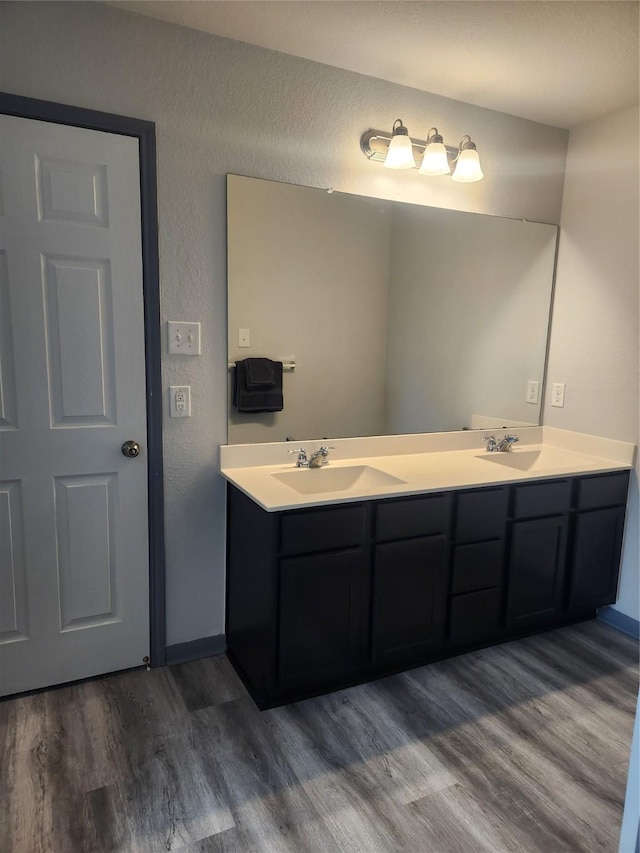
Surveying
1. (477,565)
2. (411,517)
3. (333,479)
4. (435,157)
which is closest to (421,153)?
(435,157)

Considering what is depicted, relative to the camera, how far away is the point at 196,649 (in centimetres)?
232

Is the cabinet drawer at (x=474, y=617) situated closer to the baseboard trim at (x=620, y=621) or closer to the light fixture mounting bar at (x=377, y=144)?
the baseboard trim at (x=620, y=621)

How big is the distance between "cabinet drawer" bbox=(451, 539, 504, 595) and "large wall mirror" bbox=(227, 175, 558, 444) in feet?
2.16

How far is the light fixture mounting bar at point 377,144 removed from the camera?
7.60 feet

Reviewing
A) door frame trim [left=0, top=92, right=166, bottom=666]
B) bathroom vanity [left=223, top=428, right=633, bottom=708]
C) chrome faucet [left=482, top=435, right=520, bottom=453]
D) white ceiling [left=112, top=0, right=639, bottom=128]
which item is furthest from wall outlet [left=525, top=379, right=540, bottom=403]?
door frame trim [left=0, top=92, right=166, bottom=666]

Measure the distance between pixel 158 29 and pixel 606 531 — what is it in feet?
9.08

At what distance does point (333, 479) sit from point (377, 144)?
4.68 ft

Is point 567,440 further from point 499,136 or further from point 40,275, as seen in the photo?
point 40,275

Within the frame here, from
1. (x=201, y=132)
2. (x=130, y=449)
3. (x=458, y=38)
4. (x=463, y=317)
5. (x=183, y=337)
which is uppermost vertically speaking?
(x=458, y=38)

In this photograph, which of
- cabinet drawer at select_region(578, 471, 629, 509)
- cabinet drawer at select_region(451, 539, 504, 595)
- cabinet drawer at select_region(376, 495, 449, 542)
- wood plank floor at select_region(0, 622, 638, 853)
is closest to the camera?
wood plank floor at select_region(0, 622, 638, 853)

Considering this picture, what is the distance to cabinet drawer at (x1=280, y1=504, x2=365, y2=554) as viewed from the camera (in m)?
1.86

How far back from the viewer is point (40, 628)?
204cm

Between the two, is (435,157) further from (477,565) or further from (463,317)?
(477,565)

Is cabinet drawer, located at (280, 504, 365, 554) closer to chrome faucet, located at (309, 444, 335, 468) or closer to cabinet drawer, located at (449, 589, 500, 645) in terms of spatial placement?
chrome faucet, located at (309, 444, 335, 468)
